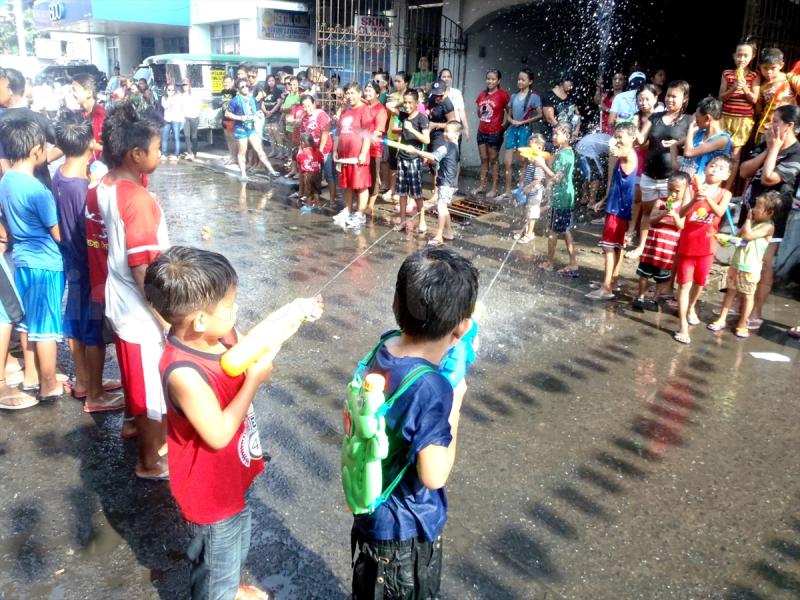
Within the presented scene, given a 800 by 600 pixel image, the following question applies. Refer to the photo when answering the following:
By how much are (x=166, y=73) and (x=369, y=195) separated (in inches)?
409

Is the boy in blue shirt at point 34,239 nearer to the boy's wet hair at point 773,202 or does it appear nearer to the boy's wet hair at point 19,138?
the boy's wet hair at point 19,138

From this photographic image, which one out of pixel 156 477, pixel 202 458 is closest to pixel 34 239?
pixel 156 477

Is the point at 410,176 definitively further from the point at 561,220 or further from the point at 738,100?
the point at 738,100

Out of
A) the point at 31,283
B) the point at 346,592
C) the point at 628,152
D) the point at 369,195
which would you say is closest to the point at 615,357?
the point at 628,152

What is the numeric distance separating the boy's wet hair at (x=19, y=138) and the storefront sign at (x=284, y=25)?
11.9 m

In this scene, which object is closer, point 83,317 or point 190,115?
point 83,317

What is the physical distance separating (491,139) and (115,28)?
822 inches

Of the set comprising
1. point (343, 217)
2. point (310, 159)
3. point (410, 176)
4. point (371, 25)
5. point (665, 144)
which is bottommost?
point (343, 217)

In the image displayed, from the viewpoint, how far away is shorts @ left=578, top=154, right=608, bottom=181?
953 centimetres

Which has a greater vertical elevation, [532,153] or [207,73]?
[207,73]

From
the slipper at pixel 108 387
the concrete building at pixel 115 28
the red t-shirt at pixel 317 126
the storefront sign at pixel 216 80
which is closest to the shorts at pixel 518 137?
the red t-shirt at pixel 317 126

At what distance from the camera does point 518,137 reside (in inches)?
397

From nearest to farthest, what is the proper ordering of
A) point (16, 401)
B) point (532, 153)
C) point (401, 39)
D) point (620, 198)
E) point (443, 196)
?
point (16, 401), point (620, 198), point (532, 153), point (443, 196), point (401, 39)

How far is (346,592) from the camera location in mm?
2666
